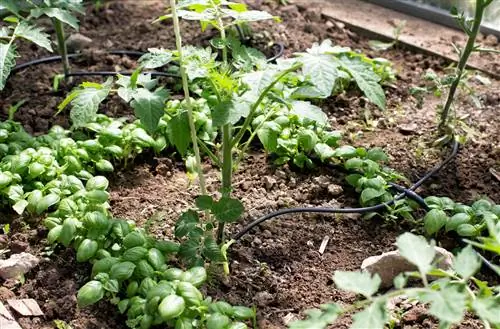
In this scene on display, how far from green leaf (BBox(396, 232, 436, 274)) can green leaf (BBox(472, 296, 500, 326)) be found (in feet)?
0.34

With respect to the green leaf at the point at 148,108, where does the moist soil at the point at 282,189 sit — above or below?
below

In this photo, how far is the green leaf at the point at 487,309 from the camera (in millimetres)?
1234

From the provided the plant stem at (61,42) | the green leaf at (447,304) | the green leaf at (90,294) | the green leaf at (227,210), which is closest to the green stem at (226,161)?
the green leaf at (227,210)

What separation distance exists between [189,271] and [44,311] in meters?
0.47

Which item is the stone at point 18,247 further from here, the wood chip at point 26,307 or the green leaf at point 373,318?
the green leaf at point 373,318

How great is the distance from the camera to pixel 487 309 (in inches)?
49.3

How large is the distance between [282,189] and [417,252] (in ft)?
4.58

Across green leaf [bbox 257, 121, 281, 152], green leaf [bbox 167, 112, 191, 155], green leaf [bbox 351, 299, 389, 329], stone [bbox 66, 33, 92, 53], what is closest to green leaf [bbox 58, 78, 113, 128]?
green leaf [bbox 167, 112, 191, 155]

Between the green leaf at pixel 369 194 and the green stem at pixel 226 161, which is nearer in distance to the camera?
the green stem at pixel 226 161

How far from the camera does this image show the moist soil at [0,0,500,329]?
7.21ft

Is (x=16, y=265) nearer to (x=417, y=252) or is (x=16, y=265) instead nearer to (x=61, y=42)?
(x=61, y=42)

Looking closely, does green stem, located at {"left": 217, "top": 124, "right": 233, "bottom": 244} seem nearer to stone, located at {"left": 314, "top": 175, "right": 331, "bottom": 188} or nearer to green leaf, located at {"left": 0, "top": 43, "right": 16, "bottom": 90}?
stone, located at {"left": 314, "top": 175, "right": 331, "bottom": 188}

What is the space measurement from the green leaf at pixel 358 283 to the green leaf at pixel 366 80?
26.4 inches

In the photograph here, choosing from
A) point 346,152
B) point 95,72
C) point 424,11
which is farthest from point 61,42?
point 424,11
